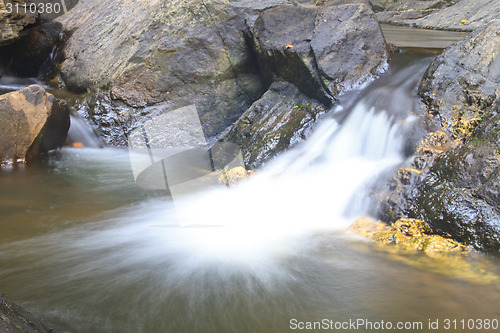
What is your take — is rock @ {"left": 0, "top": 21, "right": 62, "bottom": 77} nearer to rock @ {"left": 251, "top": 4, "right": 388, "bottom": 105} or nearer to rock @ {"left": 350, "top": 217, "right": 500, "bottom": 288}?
rock @ {"left": 251, "top": 4, "right": 388, "bottom": 105}

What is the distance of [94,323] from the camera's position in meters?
2.45

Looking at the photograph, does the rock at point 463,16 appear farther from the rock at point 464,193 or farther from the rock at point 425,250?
the rock at point 425,250

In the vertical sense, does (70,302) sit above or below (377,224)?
above

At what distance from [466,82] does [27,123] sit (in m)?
6.02

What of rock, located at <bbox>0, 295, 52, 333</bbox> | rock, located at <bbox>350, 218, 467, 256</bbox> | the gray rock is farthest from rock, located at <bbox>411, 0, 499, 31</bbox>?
rock, located at <bbox>0, 295, 52, 333</bbox>

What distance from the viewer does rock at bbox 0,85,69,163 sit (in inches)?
226

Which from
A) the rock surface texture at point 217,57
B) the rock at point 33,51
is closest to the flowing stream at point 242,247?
the rock surface texture at point 217,57

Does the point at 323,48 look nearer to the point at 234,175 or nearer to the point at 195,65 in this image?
the point at 234,175

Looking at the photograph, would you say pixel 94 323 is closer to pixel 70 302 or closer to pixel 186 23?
pixel 70 302

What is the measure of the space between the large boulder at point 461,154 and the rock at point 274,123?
5.36 feet

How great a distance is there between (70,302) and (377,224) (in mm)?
2825

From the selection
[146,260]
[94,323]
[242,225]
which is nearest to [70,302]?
[94,323]

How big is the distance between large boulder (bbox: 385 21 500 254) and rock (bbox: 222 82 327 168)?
1634mm

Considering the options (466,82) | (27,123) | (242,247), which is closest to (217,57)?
(27,123)
